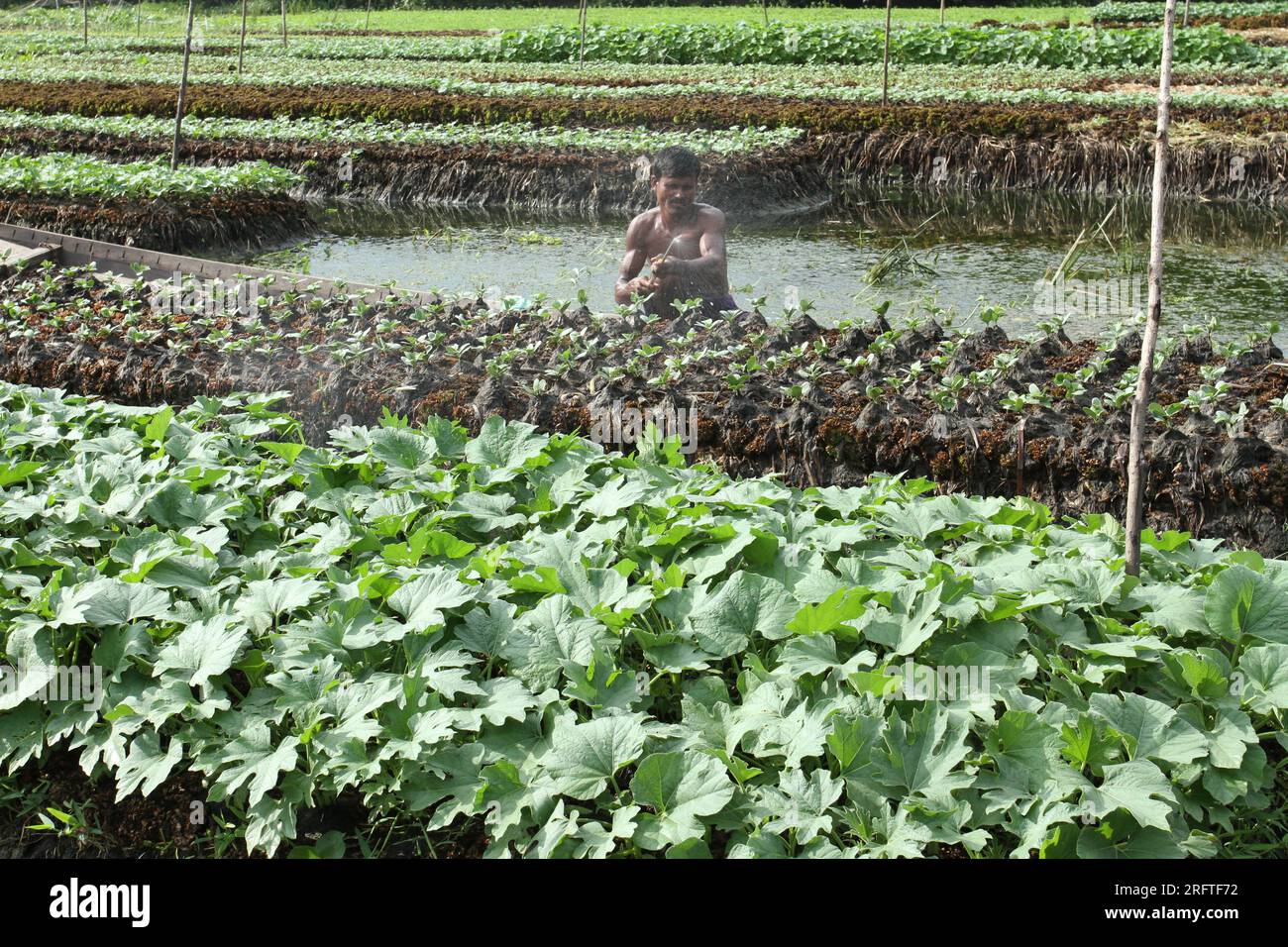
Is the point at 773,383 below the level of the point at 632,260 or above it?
below

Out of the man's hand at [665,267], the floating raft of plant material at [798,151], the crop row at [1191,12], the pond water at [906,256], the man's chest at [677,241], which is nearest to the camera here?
the man's hand at [665,267]

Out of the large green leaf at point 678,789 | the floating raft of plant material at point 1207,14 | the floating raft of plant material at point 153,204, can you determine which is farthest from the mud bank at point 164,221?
the floating raft of plant material at point 1207,14

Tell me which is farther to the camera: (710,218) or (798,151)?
(798,151)

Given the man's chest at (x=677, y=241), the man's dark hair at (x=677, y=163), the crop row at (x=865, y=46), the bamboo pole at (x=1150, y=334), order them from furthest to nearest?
1. the crop row at (x=865, y=46)
2. the man's chest at (x=677, y=241)
3. the man's dark hair at (x=677, y=163)
4. the bamboo pole at (x=1150, y=334)

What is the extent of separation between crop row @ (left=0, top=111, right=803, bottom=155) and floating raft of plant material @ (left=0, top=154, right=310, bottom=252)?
2679mm

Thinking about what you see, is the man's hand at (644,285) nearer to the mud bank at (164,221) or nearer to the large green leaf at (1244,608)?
the large green leaf at (1244,608)

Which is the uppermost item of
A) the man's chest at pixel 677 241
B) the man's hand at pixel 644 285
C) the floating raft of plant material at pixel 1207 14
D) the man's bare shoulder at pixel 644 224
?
the floating raft of plant material at pixel 1207 14

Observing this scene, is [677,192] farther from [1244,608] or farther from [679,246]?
[1244,608]

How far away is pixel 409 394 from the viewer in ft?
15.4

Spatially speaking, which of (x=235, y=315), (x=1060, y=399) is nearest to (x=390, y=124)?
(x=235, y=315)

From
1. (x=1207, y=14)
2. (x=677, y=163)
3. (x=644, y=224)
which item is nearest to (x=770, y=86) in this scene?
(x=644, y=224)

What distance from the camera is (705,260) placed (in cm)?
614

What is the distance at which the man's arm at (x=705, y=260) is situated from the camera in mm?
6039

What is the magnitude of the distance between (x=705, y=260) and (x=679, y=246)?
0.77ft
